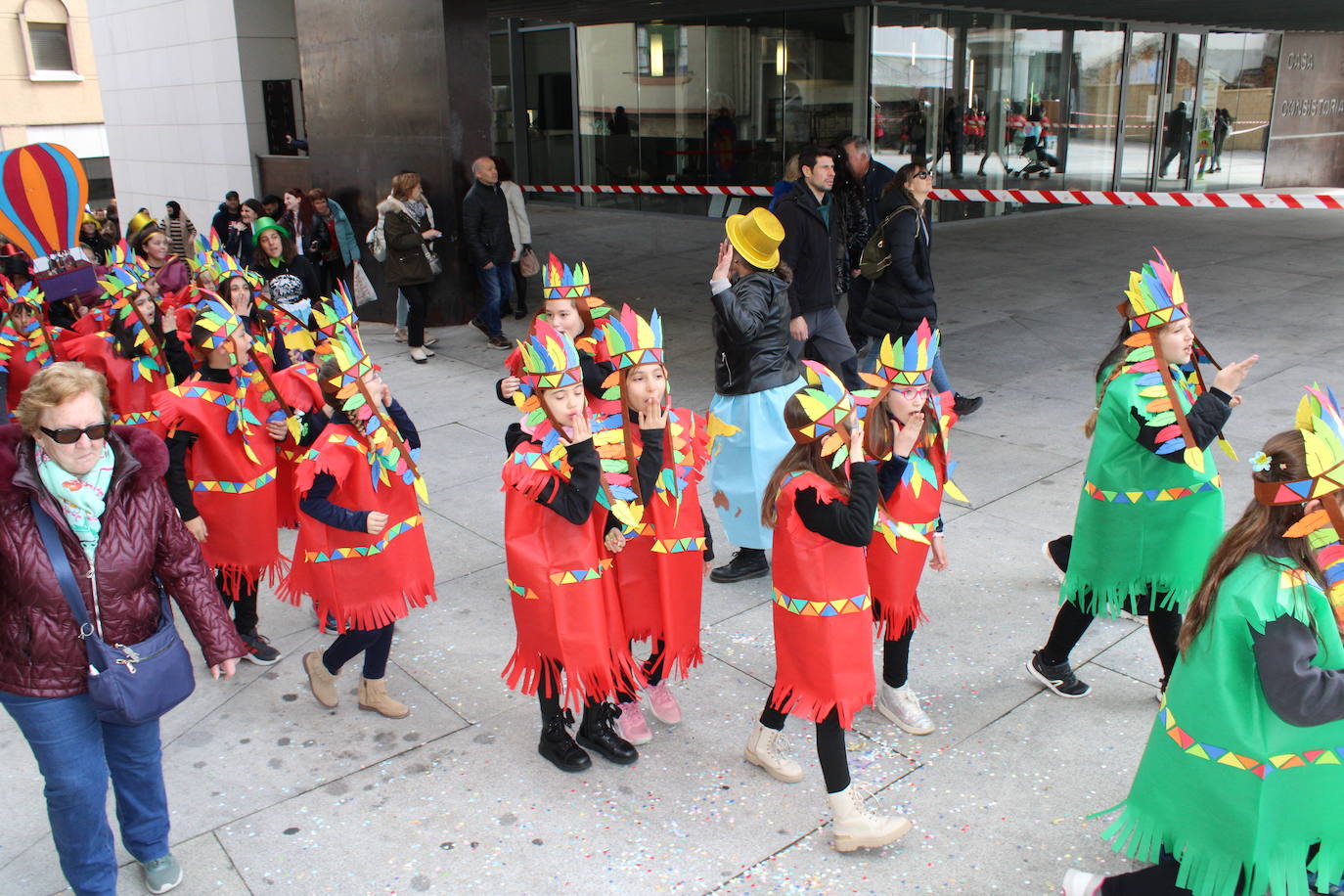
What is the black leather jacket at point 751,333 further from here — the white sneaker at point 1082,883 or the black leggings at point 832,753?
the white sneaker at point 1082,883

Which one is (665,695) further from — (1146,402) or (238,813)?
(1146,402)

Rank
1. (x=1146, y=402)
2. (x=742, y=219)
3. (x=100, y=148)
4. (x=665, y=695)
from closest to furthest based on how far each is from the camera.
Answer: (x=1146, y=402), (x=665, y=695), (x=742, y=219), (x=100, y=148)

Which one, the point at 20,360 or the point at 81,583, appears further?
the point at 20,360

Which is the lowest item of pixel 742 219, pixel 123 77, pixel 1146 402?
pixel 1146 402

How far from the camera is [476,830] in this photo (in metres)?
3.78

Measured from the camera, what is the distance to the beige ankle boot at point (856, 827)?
11.6 ft

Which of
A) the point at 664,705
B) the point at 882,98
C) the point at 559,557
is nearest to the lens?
the point at 559,557

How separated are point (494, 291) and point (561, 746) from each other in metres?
7.13

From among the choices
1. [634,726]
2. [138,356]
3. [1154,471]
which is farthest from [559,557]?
[138,356]

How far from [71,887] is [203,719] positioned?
1.16 meters

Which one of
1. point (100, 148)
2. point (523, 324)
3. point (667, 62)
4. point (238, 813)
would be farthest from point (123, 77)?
point (238, 813)

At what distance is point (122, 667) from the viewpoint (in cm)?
316

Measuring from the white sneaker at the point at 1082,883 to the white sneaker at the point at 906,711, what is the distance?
105 cm

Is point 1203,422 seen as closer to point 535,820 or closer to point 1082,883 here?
point 1082,883
